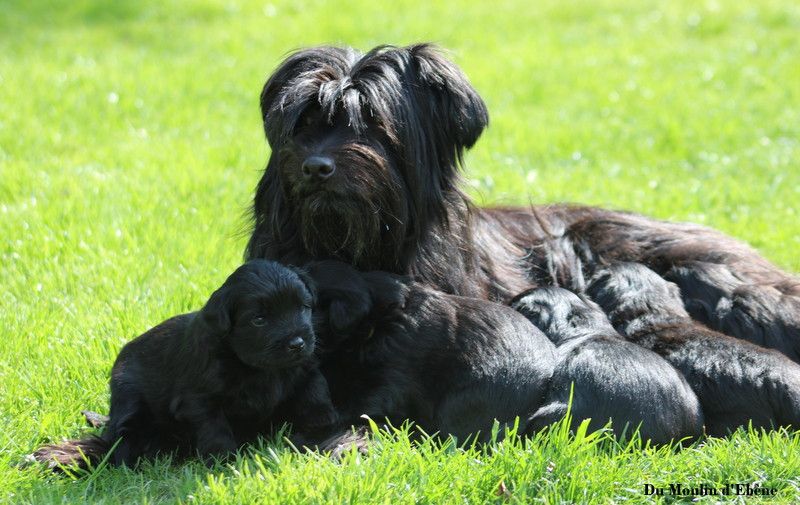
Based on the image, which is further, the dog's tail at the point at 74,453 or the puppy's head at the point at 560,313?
the puppy's head at the point at 560,313

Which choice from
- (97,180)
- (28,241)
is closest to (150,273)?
(28,241)

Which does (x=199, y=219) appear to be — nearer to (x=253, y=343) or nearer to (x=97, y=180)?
(x=97, y=180)

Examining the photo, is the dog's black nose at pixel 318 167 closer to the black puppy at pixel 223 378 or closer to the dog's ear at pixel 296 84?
the dog's ear at pixel 296 84

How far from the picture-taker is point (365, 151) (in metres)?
5.12

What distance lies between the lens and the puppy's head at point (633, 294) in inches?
225

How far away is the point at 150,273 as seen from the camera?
A: 684 cm

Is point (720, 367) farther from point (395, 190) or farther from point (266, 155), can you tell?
point (266, 155)

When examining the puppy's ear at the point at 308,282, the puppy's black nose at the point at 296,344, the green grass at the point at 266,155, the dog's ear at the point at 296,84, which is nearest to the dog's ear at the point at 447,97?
the dog's ear at the point at 296,84

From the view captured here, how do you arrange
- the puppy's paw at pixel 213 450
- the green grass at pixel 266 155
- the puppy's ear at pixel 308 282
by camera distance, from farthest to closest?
1. the puppy's ear at pixel 308 282
2. the puppy's paw at pixel 213 450
3. the green grass at pixel 266 155

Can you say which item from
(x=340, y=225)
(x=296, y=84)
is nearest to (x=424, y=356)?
(x=340, y=225)

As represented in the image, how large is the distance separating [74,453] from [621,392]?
2.51m

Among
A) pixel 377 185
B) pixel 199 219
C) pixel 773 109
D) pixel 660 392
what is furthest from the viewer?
pixel 773 109

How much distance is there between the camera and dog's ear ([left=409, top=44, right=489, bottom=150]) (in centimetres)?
551

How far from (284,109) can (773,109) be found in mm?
7819
